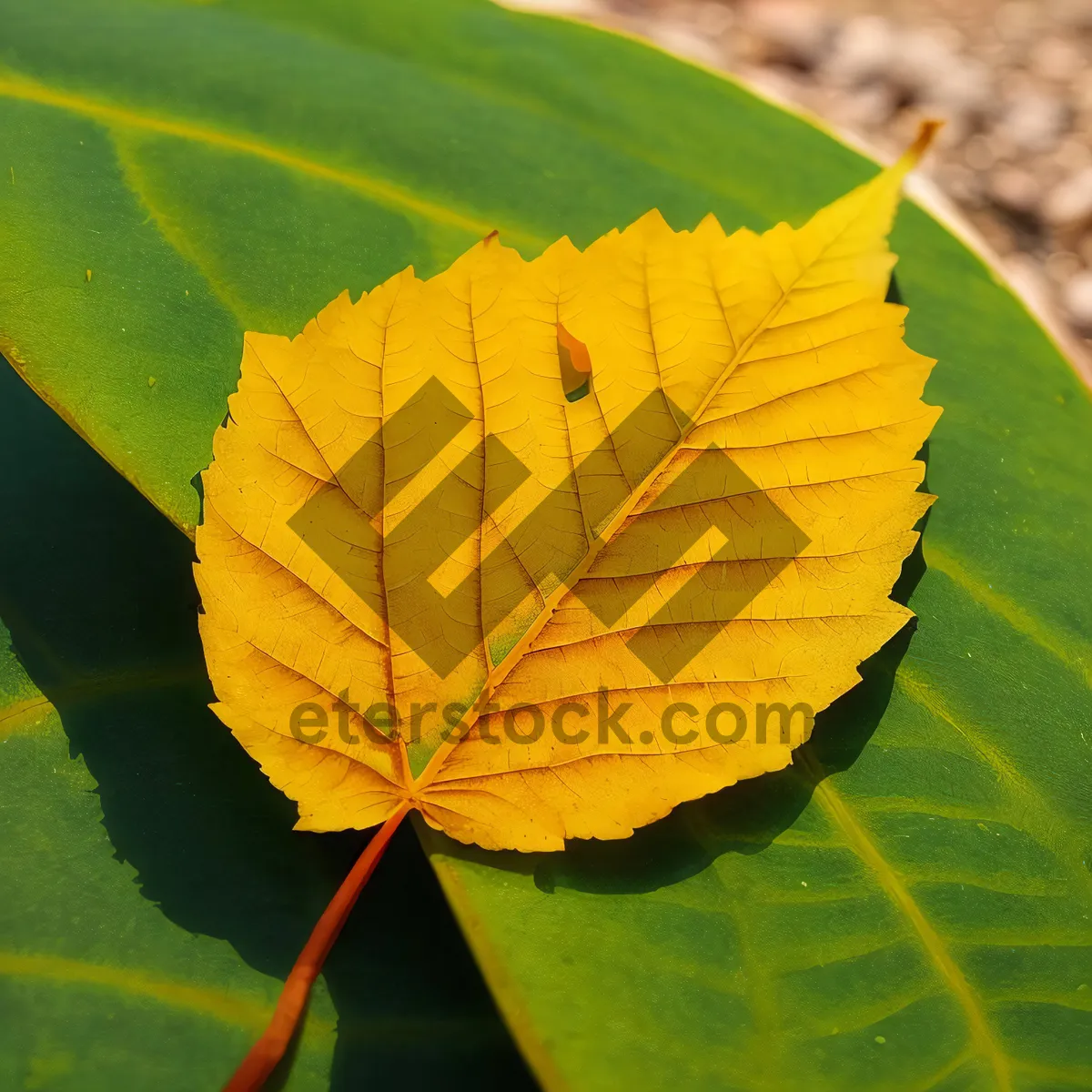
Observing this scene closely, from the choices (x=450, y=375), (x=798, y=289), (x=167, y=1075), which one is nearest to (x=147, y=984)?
(x=167, y=1075)

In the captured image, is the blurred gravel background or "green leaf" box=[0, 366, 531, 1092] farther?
the blurred gravel background

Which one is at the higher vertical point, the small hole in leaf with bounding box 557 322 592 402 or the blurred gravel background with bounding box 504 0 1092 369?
the blurred gravel background with bounding box 504 0 1092 369

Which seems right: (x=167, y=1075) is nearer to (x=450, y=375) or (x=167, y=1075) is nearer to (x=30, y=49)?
(x=450, y=375)

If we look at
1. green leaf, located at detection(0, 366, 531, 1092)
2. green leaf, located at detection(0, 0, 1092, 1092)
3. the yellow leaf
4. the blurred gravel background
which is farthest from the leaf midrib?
the blurred gravel background

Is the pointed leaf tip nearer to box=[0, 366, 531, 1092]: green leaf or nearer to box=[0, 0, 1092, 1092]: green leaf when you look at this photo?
box=[0, 0, 1092, 1092]: green leaf

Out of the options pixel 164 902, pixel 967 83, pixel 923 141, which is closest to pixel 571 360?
pixel 923 141

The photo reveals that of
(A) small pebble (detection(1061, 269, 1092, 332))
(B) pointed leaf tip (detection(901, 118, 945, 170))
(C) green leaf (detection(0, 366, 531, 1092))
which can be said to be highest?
(B) pointed leaf tip (detection(901, 118, 945, 170))

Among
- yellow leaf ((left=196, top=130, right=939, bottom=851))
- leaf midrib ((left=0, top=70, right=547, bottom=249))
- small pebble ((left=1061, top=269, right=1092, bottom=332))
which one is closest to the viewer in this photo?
yellow leaf ((left=196, top=130, right=939, bottom=851))
